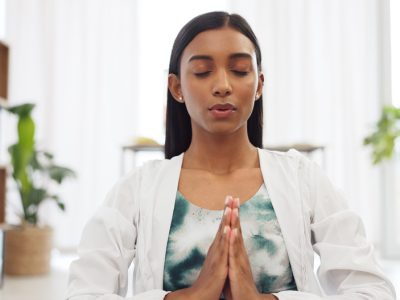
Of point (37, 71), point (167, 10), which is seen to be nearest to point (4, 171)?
point (37, 71)

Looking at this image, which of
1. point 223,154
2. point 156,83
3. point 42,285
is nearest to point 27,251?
point 42,285

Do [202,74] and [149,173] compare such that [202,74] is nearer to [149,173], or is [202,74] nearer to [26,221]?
[149,173]

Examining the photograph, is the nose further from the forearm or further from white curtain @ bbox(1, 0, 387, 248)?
white curtain @ bbox(1, 0, 387, 248)

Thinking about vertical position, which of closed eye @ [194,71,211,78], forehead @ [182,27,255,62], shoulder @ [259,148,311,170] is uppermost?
forehead @ [182,27,255,62]

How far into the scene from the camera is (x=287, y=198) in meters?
0.97

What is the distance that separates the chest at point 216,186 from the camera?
3.24 ft

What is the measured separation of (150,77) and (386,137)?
1930 millimetres

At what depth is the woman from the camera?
2.93 feet

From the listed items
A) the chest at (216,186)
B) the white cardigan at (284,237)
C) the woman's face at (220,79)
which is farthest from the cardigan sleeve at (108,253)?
the woman's face at (220,79)

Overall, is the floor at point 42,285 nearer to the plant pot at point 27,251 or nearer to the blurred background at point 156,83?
the plant pot at point 27,251

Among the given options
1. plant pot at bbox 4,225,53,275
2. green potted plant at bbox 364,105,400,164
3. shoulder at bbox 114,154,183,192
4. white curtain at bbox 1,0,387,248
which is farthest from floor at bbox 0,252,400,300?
shoulder at bbox 114,154,183,192

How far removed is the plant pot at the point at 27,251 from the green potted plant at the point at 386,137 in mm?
2289

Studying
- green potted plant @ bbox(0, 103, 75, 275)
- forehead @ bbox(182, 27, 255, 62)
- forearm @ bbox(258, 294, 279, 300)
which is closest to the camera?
forearm @ bbox(258, 294, 279, 300)

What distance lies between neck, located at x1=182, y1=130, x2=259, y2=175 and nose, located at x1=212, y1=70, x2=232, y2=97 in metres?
0.12
